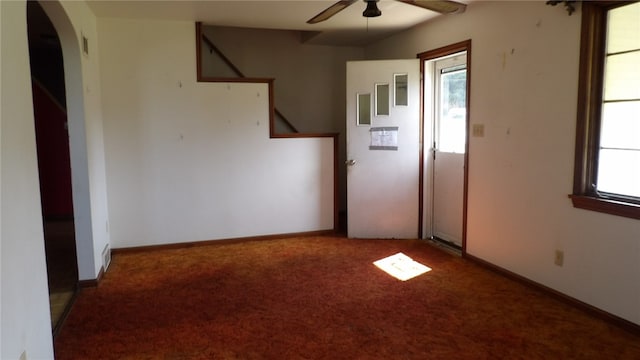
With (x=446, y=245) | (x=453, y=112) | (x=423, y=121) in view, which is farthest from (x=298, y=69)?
(x=446, y=245)

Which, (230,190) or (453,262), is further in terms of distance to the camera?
(230,190)

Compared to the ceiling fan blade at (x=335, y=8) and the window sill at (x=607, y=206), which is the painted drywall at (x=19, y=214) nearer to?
the ceiling fan blade at (x=335, y=8)

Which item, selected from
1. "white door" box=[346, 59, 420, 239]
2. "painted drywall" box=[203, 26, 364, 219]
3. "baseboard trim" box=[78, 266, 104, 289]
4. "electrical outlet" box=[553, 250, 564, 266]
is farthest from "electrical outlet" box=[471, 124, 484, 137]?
"baseboard trim" box=[78, 266, 104, 289]

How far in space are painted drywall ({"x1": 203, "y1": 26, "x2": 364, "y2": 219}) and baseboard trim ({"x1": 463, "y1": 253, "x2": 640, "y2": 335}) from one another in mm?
2601

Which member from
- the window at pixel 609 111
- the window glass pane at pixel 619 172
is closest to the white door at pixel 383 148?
the window at pixel 609 111

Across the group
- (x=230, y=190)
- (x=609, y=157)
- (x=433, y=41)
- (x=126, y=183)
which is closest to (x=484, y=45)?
(x=433, y=41)

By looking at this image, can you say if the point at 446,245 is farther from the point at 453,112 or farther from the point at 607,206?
the point at 607,206

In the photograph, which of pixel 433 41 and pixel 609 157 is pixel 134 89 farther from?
pixel 609 157

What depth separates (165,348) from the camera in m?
2.61

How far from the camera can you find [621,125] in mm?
2836


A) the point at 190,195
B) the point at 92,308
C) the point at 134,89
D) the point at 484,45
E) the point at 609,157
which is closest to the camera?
the point at 609,157

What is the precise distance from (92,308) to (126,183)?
1.60 meters

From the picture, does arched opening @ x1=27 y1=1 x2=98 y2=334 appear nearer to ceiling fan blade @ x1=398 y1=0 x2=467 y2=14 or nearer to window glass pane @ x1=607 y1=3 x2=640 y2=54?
ceiling fan blade @ x1=398 y1=0 x2=467 y2=14

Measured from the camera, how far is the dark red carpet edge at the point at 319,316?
257cm
